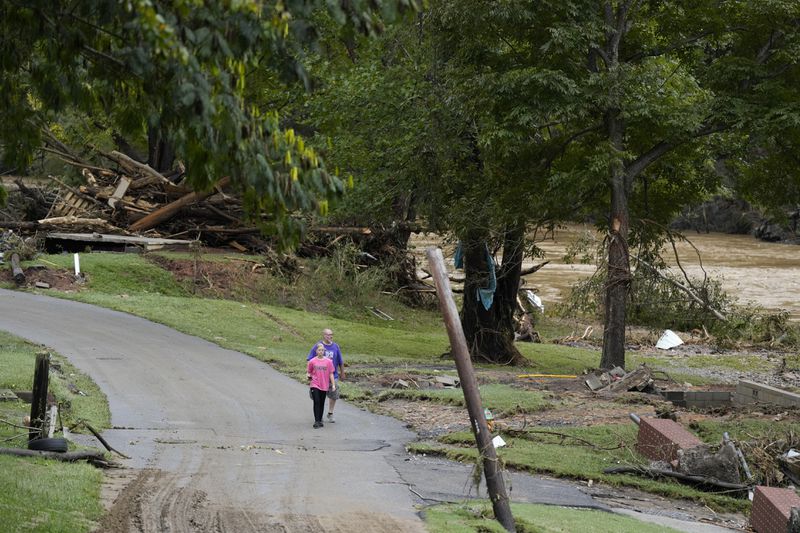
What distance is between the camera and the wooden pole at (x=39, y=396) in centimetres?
1291

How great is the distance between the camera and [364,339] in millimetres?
29641

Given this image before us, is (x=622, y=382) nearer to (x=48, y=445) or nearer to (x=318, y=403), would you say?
(x=318, y=403)

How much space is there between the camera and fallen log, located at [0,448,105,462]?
1223cm

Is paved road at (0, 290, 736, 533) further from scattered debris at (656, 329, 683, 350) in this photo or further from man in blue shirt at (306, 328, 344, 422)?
scattered debris at (656, 329, 683, 350)

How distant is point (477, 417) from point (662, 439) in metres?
5.28

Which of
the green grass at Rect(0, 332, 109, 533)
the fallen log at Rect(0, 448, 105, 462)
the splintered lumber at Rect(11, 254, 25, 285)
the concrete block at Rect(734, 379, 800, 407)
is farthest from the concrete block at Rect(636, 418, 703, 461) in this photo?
the splintered lumber at Rect(11, 254, 25, 285)

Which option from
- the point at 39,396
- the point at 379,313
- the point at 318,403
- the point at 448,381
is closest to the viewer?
the point at 39,396

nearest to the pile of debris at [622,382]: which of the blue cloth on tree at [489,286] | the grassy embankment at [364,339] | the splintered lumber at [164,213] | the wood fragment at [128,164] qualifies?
the grassy embankment at [364,339]

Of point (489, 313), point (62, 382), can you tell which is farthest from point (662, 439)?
point (489, 313)

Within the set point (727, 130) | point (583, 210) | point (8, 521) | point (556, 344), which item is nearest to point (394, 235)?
point (556, 344)

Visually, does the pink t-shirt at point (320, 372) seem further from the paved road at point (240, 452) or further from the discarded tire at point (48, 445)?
the discarded tire at point (48, 445)

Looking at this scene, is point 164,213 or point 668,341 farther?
point 164,213

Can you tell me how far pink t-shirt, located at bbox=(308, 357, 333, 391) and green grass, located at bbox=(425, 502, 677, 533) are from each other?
484 cm

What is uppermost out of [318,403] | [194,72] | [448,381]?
[194,72]
